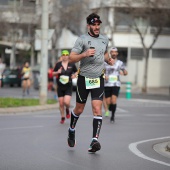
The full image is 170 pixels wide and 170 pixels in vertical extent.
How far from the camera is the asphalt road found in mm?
8930

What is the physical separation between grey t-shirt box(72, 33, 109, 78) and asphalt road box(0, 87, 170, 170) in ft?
4.19

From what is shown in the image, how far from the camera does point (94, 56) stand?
9.98 meters

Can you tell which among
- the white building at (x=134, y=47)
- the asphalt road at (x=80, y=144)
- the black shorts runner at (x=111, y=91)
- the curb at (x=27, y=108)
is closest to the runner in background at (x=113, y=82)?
the black shorts runner at (x=111, y=91)

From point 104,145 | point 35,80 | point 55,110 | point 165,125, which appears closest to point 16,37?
point 35,80

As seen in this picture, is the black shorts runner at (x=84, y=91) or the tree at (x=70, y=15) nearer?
the black shorts runner at (x=84, y=91)

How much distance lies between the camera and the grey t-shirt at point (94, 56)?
994cm

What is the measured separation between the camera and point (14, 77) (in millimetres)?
49188

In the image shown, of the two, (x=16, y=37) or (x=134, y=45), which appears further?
(x=16, y=37)

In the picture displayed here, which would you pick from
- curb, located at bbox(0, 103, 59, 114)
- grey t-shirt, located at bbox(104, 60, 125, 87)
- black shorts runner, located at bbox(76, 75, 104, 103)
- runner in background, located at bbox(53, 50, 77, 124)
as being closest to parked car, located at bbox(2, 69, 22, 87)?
curb, located at bbox(0, 103, 59, 114)

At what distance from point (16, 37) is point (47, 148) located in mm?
54165

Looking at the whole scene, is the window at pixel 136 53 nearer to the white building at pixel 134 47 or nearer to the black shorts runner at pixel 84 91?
the white building at pixel 134 47

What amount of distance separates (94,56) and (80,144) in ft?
6.26

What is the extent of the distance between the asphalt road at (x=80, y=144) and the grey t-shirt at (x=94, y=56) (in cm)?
128

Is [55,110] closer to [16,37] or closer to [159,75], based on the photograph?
[159,75]
